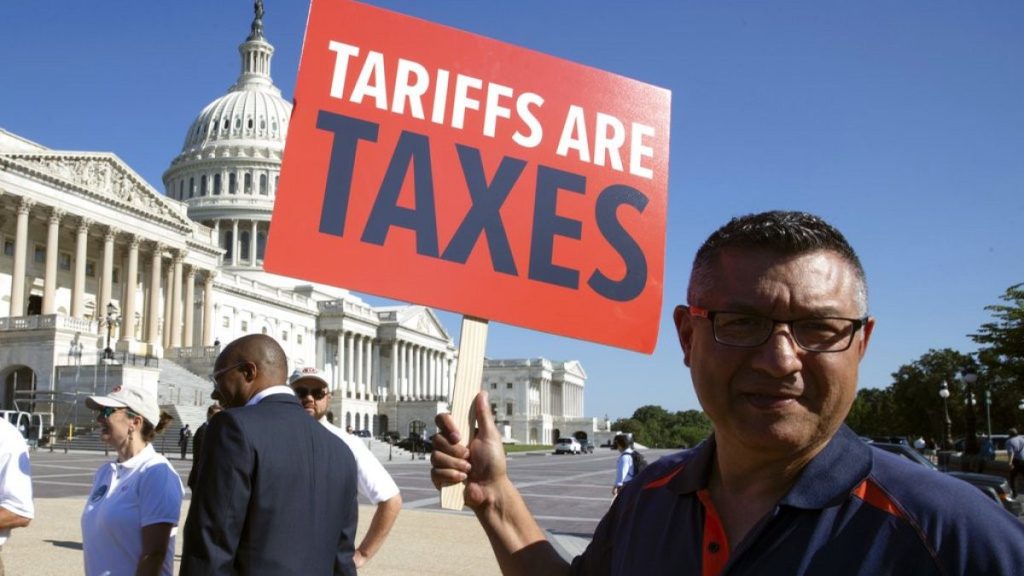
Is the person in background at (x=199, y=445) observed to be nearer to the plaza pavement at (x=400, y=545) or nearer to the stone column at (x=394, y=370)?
the plaza pavement at (x=400, y=545)

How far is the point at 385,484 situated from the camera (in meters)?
5.91

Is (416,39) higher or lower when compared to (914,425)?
higher

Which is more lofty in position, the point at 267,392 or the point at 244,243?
the point at 244,243

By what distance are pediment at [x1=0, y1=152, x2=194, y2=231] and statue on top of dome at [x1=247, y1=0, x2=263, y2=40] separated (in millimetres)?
63321

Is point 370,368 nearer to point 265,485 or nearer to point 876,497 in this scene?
point 265,485

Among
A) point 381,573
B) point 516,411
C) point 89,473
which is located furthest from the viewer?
point 516,411

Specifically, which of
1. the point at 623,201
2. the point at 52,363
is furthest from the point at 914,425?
the point at 623,201

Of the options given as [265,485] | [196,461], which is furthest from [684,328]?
[196,461]

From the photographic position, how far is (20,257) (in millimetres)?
53562

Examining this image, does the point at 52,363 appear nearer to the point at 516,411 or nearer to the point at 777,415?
the point at 777,415

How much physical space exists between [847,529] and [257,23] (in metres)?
134

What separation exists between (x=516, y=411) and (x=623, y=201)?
14141 cm

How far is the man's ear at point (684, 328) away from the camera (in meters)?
2.38

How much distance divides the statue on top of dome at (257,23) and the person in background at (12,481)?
126186mm
